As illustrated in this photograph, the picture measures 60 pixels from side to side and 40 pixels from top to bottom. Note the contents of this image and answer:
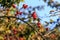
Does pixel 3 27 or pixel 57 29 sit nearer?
pixel 3 27

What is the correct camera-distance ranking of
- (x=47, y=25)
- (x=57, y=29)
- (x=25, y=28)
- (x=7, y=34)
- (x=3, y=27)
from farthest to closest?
(x=47, y=25), (x=57, y=29), (x=25, y=28), (x=7, y=34), (x=3, y=27)

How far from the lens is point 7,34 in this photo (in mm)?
4367

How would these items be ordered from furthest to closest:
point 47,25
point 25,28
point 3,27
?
1. point 47,25
2. point 25,28
3. point 3,27

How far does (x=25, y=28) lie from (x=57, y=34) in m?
1.19

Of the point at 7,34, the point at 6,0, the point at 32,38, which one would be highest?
the point at 6,0

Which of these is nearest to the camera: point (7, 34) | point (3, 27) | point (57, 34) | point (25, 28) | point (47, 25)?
point (3, 27)

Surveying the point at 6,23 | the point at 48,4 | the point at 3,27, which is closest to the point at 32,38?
the point at 6,23

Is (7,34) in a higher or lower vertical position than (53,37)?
higher

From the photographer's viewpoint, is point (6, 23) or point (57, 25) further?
point (57, 25)

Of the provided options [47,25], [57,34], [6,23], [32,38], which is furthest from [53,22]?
[6,23]

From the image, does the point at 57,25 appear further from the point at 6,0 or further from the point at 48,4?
the point at 6,0

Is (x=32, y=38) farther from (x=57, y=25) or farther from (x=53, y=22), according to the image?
(x=53, y=22)

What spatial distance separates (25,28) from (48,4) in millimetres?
1609

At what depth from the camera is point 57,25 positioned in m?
5.82
